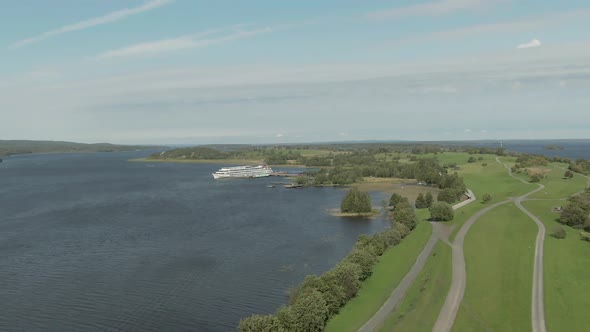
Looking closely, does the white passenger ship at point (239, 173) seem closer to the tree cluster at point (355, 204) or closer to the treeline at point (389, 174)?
the treeline at point (389, 174)

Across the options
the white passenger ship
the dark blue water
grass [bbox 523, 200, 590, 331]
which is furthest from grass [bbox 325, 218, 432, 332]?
the white passenger ship

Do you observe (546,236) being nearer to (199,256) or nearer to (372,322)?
(372,322)

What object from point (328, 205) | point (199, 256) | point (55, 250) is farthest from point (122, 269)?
point (328, 205)

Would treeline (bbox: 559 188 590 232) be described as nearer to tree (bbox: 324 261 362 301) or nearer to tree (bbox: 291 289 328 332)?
tree (bbox: 324 261 362 301)

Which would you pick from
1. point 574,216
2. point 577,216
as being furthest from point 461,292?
point 577,216

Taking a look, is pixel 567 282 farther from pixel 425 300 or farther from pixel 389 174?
pixel 389 174

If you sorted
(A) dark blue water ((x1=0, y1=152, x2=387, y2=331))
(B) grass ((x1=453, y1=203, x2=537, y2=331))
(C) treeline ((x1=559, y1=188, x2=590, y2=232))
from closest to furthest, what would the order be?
1. (B) grass ((x1=453, y1=203, x2=537, y2=331))
2. (A) dark blue water ((x1=0, y1=152, x2=387, y2=331))
3. (C) treeline ((x1=559, y1=188, x2=590, y2=232))

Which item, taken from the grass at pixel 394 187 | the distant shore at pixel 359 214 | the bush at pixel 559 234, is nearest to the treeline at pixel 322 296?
the bush at pixel 559 234
